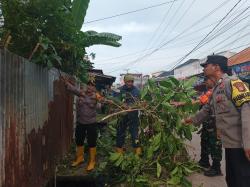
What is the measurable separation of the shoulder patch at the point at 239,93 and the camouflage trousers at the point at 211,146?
125 inches

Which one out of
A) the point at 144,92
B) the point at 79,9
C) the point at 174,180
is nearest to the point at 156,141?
the point at 174,180

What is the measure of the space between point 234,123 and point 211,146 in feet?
11.1

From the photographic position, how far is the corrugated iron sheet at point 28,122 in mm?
5008

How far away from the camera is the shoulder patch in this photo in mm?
4750

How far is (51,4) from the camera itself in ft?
22.8

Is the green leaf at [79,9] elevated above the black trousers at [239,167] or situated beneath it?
elevated above

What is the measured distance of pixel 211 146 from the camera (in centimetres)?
820

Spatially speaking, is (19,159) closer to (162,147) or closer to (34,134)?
(34,134)

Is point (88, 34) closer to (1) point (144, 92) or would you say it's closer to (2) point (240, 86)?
(1) point (144, 92)

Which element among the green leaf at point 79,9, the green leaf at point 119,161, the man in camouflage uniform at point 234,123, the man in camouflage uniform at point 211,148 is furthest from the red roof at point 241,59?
the man in camouflage uniform at point 234,123

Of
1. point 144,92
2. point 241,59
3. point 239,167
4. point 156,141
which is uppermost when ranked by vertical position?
point 241,59

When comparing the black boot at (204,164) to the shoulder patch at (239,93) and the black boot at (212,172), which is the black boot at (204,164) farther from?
the shoulder patch at (239,93)

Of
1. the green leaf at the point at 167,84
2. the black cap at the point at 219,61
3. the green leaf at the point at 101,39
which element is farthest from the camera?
the green leaf at the point at 101,39

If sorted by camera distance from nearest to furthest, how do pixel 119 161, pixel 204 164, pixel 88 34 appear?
pixel 119 161 → pixel 204 164 → pixel 88 34
